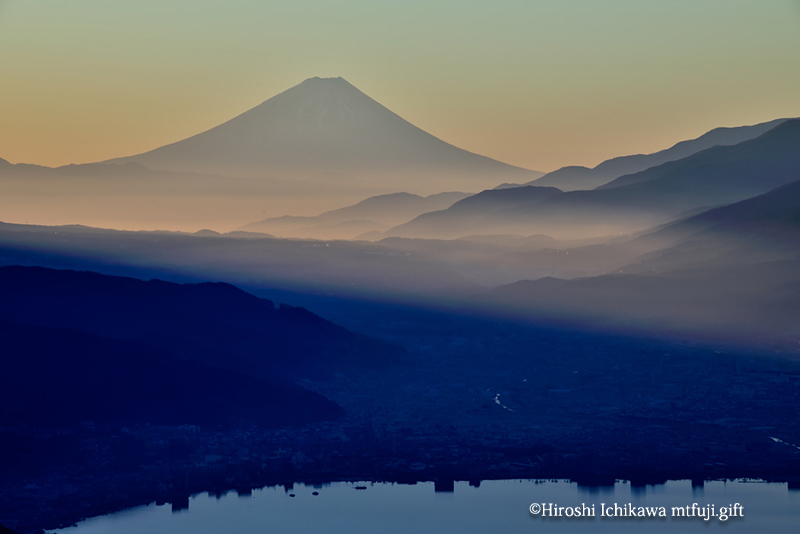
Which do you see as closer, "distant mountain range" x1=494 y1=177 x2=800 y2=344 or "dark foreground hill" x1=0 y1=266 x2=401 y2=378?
"dark foreground hill" x1=0 y1=266 x2=401 y2=378

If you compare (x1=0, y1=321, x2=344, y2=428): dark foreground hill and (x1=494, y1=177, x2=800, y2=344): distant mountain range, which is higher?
(x1=494, y1=177, x2=800, y2=344): distant mountain range

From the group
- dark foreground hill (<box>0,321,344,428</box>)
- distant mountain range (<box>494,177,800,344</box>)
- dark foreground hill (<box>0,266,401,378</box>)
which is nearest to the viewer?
dark foreground hill (<box>0,321,344,428</box>)

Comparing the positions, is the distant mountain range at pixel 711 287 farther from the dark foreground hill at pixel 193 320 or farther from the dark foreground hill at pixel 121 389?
the dark foreground hill at pixel 121 389

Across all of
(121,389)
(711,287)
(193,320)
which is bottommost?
(121,389)

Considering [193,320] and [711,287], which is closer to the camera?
[193,320]

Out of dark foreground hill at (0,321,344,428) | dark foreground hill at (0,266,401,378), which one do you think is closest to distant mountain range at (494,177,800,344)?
dark foreground hill at (0,266,401,378)

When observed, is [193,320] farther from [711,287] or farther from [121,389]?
[711,287]

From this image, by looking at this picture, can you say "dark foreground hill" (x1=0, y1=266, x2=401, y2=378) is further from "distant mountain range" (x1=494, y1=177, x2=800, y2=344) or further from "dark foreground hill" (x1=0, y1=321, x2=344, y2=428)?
"distant mountain range" (x1=494, y1=177, x2=800, y2=344)

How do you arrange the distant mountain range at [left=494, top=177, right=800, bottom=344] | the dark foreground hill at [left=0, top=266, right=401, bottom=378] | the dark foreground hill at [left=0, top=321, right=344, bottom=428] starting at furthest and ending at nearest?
the distant mountain range at [left=494, top=177, right=800, bottom=344]
the dark foreground hill at [left=0, top=266, right=401, bottom=378]
the dark foreground hill at [left=0, top=321, right=344, bottom=428]

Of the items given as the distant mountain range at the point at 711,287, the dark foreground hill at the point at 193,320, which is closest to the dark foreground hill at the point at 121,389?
the dark foreground hill at the point at 193,320

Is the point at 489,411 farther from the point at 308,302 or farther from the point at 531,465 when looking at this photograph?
the point at 308,302

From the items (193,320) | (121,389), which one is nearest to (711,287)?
(193,320)
